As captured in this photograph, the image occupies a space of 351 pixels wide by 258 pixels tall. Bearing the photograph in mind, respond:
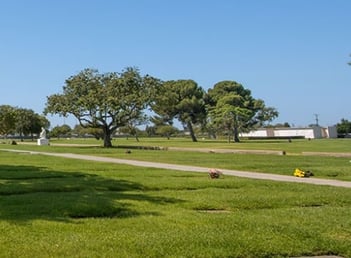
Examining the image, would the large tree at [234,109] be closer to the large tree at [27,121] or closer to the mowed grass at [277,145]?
the mowed grass at [277,145]

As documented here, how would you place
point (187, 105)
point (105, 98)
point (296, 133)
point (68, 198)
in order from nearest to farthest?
point (68, 198), point (105, 98), point (187, 105), point (296, 133)

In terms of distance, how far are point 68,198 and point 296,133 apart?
391 feet

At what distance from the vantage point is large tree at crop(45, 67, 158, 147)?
54344mm

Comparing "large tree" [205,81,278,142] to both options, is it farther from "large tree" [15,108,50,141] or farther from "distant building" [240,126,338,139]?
"large tree" [15,108,50,141]

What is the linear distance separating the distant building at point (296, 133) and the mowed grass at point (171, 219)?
11097 centimetres

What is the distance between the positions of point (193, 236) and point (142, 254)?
1.19 metres

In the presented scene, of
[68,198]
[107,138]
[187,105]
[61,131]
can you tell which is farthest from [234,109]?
[68,198]

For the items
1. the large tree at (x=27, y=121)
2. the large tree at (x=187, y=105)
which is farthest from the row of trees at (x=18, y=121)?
the large tree at (x=187, y=105)

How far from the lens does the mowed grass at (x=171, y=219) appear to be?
6.52 meters

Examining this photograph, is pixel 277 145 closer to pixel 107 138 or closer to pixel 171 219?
pixel 107 138

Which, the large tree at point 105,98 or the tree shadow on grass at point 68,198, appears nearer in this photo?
the tree shadow on grass at point 68,198

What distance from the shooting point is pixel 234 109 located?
8919 cm

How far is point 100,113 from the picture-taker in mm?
55781

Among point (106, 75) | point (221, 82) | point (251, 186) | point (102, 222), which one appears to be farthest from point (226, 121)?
point (102, 222)
